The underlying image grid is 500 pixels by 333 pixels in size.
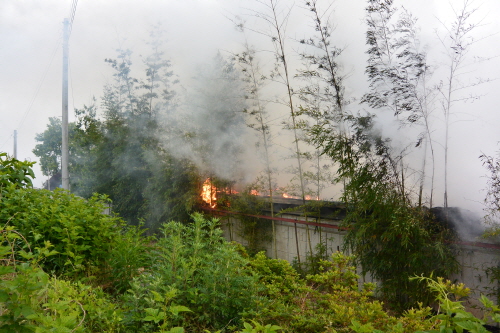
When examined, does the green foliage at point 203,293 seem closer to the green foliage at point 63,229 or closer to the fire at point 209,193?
the green foliage at point 63,229

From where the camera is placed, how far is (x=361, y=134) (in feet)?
10.4

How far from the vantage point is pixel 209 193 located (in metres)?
4.95

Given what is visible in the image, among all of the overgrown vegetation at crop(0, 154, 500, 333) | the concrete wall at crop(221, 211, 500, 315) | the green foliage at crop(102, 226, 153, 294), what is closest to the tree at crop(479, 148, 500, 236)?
the concrete wall at crop(221, 211, 500, 315)

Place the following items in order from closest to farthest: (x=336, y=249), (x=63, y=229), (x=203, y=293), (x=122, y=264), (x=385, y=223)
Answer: (x=203, y=293) → (x=63, y=229) → (x=122, y=264) → (x=385, y=223) → (x=336, y=249)

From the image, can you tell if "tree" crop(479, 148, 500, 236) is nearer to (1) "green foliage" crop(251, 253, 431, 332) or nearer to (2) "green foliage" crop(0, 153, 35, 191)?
(1) "green foliage" crop(251, 253, 431, 332)

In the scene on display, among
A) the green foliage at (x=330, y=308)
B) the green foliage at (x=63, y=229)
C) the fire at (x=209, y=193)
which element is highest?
the fire at (x=209, y=193)

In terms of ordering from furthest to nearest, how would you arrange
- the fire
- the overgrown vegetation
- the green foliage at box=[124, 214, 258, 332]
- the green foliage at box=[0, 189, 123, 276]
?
the fire
the green foliage at box=[0, 189, 123, 276]
the green foliage at box=[124, 214, 258, 332]
the overgrown vegetation

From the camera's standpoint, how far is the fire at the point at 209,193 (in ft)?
16.0

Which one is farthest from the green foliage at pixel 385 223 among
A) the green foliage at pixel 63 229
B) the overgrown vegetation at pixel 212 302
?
the green foliage at pixel 63 229

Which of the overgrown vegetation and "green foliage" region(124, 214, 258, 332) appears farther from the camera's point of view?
"green foliage" region(124, 214, 258, 332)

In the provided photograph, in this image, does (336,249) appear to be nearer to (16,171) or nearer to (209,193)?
(209,193)

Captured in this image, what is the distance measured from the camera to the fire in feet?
16.0

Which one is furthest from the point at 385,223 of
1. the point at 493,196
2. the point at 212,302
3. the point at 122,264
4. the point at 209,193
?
the point at 209,193

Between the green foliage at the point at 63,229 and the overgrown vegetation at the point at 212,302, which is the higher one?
the green foliage at the point at 63,229
